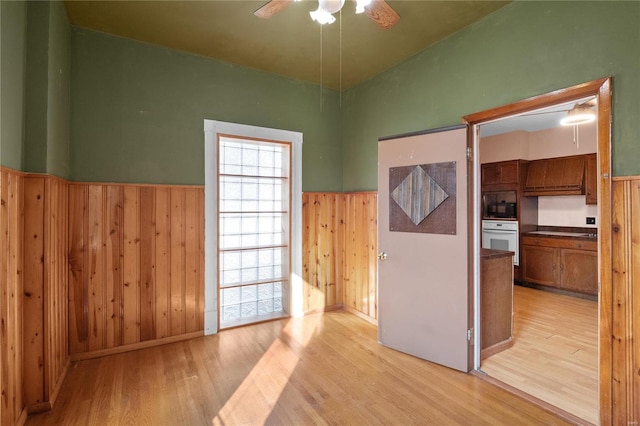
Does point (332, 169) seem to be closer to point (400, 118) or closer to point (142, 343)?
point (400, 118)

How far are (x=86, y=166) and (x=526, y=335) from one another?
4.71 meters

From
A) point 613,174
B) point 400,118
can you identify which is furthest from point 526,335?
point 400,118

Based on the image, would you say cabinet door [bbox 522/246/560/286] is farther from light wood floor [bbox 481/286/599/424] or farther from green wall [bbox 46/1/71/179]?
green wall [bbox 46/1/71/179]

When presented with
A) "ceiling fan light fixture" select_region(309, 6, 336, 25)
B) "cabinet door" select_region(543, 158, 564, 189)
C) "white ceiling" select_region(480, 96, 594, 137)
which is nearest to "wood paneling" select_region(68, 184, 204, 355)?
"ceiling fan light fixture" select_region(309, 6, 336, 25)

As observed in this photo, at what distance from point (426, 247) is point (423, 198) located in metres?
0.44

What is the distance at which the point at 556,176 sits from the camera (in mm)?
5391

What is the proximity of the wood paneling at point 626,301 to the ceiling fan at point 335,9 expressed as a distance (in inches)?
68.7

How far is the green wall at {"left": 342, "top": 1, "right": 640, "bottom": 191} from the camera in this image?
6.18ft

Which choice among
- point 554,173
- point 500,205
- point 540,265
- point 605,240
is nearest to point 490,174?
point 500,205

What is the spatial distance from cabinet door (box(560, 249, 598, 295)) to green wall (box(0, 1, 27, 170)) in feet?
21.2

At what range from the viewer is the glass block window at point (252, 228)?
3648mm

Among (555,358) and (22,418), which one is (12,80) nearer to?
(22,418)

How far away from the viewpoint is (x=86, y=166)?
2.84 m

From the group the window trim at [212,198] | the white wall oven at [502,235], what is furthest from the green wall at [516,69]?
the white wall oven at [502,235]
